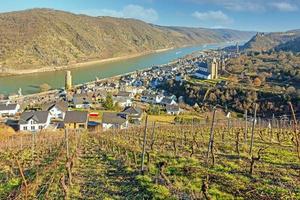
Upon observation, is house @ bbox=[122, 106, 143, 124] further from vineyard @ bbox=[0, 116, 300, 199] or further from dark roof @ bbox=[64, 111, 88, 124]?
vineyard @ bbox=[0, 116, 300, 199]

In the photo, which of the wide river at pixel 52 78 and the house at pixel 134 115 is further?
the wide river at pixel 52 78

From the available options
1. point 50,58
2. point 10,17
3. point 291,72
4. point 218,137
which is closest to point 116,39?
point 10,17

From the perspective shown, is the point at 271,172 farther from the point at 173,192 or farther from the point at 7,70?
the point at 7,70

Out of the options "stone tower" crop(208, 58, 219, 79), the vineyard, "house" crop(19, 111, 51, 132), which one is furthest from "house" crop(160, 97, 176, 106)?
the vineyard

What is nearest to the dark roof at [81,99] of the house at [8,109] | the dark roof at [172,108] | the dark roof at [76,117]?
the house at [8,109]

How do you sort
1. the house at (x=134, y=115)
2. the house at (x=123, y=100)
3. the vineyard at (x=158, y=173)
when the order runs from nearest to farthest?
the vineyard at (x=158, y=173) < the house at (x=134, y=115) < the house at (x=123, y=100)

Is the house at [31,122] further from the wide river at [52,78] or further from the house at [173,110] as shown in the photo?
the wide river at [52,78]

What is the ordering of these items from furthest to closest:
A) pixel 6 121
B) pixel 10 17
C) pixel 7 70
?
pixel 10 17
pixel 7 70
pixel 6 121

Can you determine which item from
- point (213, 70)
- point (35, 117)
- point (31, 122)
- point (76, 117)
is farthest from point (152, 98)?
point (31, 122)
